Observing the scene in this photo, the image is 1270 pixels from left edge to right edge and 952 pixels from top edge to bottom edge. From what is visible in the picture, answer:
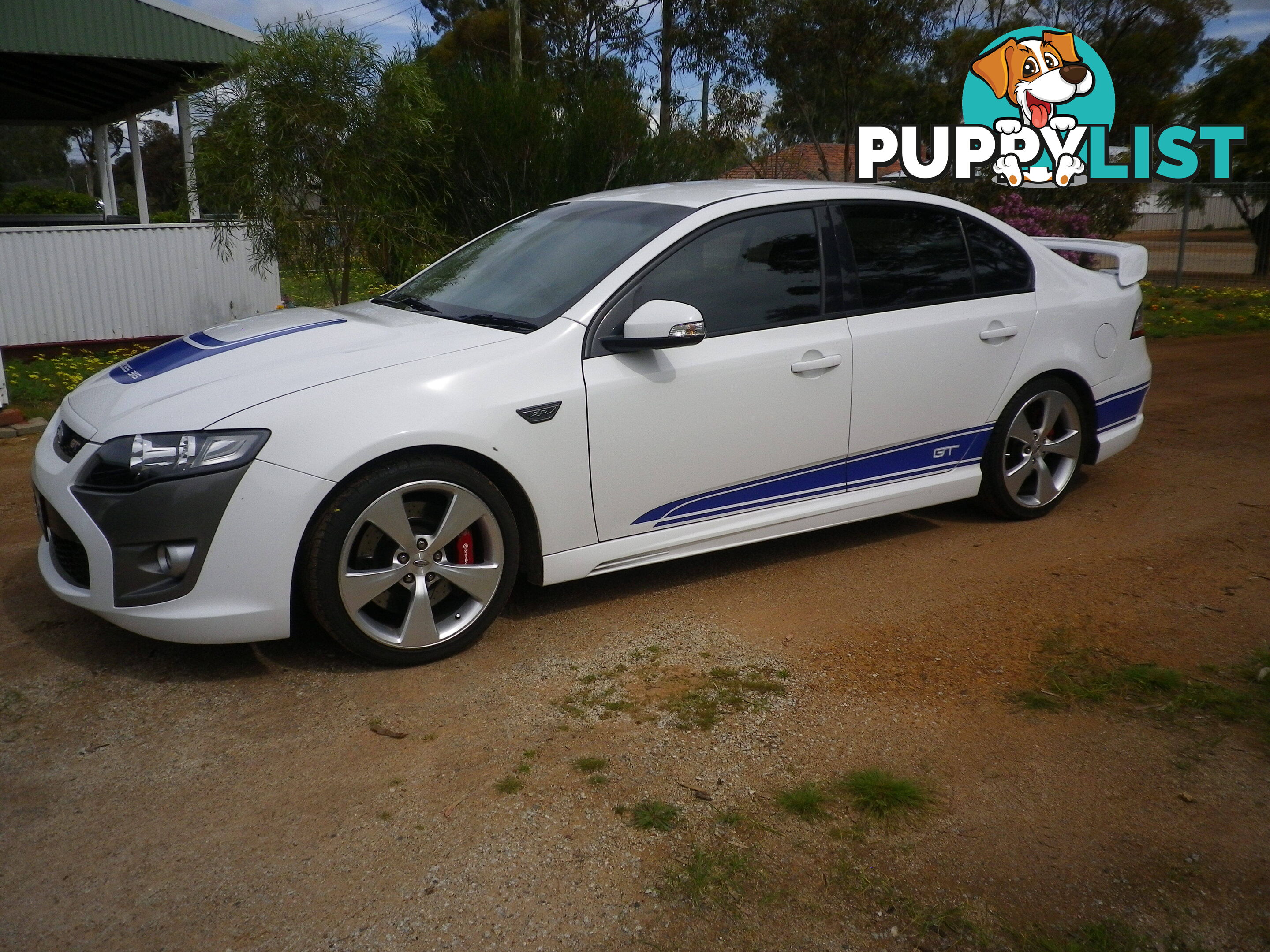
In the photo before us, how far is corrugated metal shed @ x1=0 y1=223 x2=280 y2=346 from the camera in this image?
11266 mm

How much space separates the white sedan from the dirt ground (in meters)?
0.32

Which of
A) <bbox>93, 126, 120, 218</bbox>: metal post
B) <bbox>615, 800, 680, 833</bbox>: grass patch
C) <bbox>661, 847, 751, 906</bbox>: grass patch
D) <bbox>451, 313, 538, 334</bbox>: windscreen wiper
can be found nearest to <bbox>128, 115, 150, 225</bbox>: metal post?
<bbox>93, 126, 120, 218</bbox>: metal post

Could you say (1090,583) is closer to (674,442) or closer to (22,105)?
(674,442)

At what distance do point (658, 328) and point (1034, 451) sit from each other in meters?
2.40

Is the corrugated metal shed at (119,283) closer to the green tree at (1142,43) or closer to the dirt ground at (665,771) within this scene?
the dirt ground at (665,771)

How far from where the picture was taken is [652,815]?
10.0ft

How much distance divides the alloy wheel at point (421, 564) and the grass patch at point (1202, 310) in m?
8.95

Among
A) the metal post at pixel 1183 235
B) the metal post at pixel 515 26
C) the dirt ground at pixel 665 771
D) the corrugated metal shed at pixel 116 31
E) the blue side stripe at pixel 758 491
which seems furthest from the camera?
the metal post at pixel 515 26

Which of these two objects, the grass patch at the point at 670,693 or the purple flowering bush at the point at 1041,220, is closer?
the grass patch at the point at 670,693

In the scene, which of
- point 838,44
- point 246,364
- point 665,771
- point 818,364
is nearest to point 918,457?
point 818,364

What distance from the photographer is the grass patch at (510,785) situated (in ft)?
10.5

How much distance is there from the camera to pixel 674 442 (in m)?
4.33

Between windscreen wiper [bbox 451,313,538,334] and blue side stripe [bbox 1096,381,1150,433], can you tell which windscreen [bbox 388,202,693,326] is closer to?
windscreen wiper [bbox 451,313,538,334]

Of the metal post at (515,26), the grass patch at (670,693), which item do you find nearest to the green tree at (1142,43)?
the metal post at (515,26)
